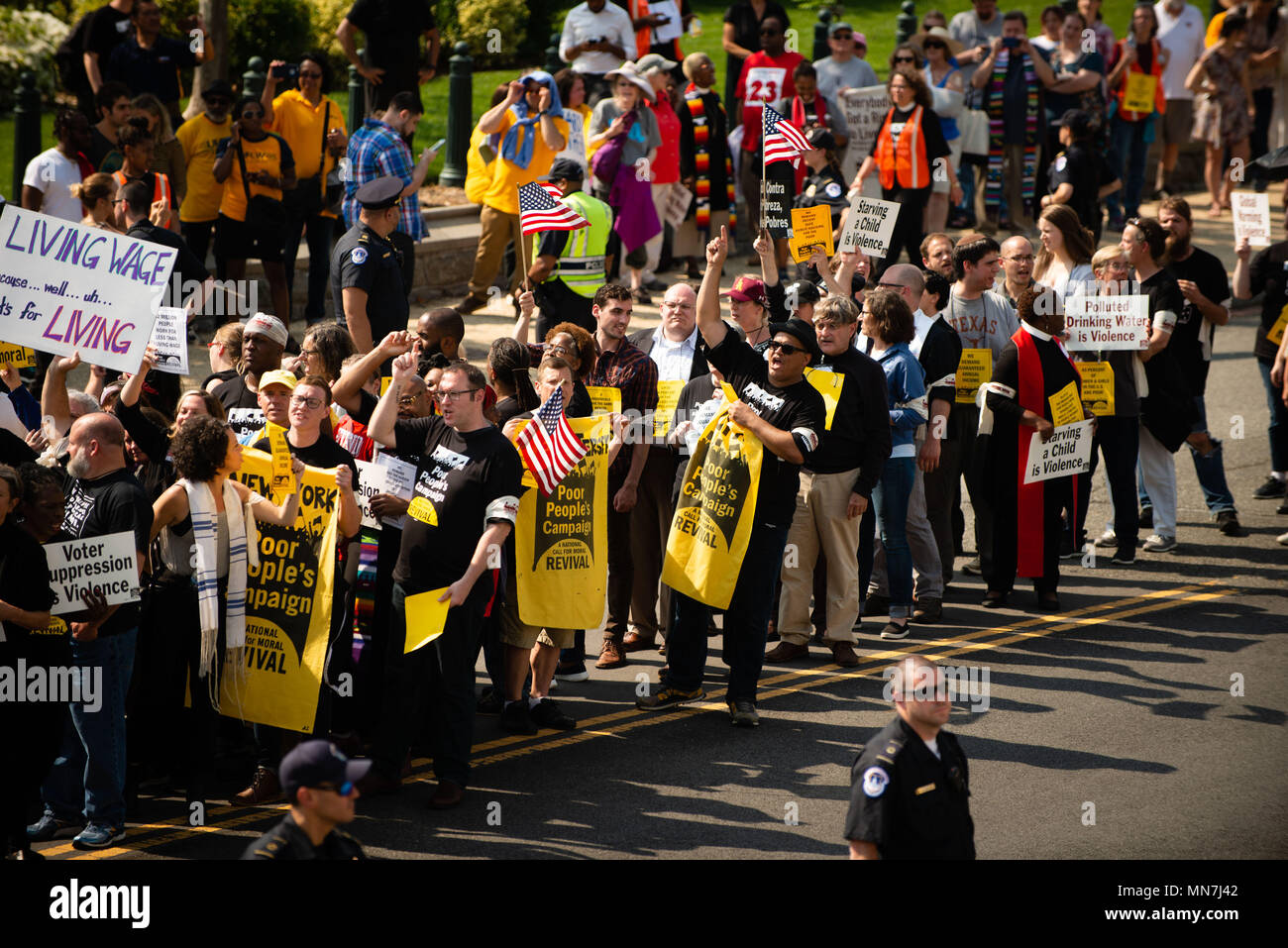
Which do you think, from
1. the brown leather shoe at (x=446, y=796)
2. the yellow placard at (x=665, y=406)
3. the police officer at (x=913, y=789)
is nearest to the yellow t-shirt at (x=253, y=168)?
the yellow placard at (x=665, y=406)

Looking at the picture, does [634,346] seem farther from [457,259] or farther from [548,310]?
[457,259]

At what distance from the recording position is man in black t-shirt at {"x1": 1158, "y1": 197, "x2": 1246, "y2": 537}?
40.9 feet

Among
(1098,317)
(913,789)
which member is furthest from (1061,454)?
(913,789)

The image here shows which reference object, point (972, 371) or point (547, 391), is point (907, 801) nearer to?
point (547, 391)

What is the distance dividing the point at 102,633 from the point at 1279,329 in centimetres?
964

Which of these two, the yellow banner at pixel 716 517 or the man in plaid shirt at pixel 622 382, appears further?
the man in plaid shirt at pixel 622 382

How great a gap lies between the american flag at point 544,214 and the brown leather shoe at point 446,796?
4.92 meters

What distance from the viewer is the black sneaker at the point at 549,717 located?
8.90 m

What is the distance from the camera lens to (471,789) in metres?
8.09

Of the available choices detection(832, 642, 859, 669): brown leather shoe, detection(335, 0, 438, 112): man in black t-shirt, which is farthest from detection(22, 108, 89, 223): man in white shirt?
detection(832, 642, 859, 669): brown leather shoe

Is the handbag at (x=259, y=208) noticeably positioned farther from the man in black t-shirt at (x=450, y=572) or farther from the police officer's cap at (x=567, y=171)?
the man in black t-shirt at (x=450, y=572)

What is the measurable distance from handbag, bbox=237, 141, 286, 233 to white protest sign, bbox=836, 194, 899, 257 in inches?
205

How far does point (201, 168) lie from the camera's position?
47.9 feet
